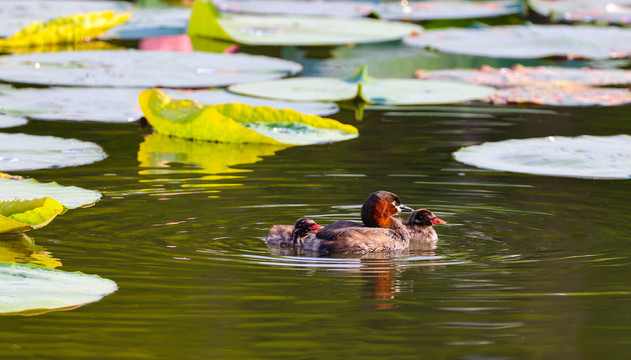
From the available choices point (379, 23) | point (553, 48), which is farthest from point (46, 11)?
point (553, 48)

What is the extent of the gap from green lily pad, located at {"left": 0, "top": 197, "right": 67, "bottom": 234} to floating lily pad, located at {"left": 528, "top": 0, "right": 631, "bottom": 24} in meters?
14.6

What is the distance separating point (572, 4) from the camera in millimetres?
21625

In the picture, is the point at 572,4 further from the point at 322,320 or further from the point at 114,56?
the point at 322,320

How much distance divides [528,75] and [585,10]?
27.3 feet

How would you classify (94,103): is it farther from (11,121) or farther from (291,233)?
(291,233)

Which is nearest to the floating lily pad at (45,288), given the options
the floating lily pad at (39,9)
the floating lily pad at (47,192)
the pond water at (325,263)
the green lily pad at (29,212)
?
the pond water at (325,263)

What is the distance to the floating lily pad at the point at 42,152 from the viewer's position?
319 inches

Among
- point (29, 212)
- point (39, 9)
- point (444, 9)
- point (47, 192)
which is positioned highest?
point (444, 9)

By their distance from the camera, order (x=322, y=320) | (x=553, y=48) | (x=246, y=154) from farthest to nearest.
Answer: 1. (x=553, y=48)
2. (x=246, y=154)
3. (x=322, y=320)

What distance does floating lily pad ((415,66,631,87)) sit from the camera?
12.6m

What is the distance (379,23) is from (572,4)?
551cm

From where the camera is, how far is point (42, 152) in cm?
853

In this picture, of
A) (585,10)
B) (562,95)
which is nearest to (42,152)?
(562,95)

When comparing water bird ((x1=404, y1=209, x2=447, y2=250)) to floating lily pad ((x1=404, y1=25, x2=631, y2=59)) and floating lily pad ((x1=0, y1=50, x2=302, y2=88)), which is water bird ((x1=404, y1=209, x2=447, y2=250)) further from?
floating lily pad ((x1=404, y1=25, x2=631, y2=59))
